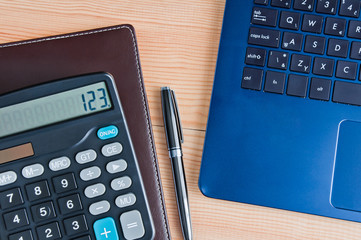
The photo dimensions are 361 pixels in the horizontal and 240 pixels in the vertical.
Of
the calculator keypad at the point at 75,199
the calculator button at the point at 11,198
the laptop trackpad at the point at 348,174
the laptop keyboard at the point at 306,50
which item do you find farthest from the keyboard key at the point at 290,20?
the calculator button at the point at 11,198

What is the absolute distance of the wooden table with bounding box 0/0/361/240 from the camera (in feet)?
1.51

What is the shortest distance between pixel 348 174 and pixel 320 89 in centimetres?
10

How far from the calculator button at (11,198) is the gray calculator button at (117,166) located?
9 centimetres

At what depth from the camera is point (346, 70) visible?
43cm

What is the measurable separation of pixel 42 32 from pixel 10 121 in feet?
0.47

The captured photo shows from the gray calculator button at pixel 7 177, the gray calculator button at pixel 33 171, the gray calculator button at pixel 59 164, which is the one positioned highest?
the gray calculator button at pixel 59 164

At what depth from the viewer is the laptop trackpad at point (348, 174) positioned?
43 cm

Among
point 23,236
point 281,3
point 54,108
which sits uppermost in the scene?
point 281,3

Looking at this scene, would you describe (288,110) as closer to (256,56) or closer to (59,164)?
(256,56)

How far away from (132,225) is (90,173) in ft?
0.22

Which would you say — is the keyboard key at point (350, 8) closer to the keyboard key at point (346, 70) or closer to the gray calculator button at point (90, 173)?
the keyboard key at point (346, 70)

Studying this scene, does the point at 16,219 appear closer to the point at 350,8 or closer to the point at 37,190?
the point at 37,190

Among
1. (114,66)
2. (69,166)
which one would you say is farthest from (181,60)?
(69,166)

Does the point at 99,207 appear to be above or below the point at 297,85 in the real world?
below
